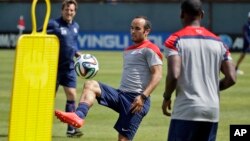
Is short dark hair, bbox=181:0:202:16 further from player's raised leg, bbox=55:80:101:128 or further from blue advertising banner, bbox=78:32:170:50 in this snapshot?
blue advertising banner, bbox=78:32:170:50

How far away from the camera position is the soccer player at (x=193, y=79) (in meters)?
7.91

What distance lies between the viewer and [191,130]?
794cm

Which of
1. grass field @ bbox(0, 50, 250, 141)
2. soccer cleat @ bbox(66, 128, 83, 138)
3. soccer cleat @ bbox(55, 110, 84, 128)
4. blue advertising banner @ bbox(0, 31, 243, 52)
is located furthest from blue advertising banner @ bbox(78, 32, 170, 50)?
soccer cleat @ bbox(55, 110, 84, 128)

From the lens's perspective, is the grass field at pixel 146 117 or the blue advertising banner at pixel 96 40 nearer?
the grass field at pixel 146 117

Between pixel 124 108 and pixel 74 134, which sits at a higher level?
pixel 124 108

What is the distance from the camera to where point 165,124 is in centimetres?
1572

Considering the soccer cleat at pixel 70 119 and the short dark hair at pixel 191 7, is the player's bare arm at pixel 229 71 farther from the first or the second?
the soccer cleat at pixel 70 119

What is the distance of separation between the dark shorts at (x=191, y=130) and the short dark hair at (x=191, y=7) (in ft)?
3.45

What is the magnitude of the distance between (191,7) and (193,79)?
69 centimetres

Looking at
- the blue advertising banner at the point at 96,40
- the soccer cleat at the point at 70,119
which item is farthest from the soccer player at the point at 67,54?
the blue advertising banner at the point at 96,40

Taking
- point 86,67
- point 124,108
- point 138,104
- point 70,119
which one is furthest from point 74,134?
point 138,104

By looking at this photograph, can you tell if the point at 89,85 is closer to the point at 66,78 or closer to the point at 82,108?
the point at 82,108

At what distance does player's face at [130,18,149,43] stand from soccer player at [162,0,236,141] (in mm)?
2571

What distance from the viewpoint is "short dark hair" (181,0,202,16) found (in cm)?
793
